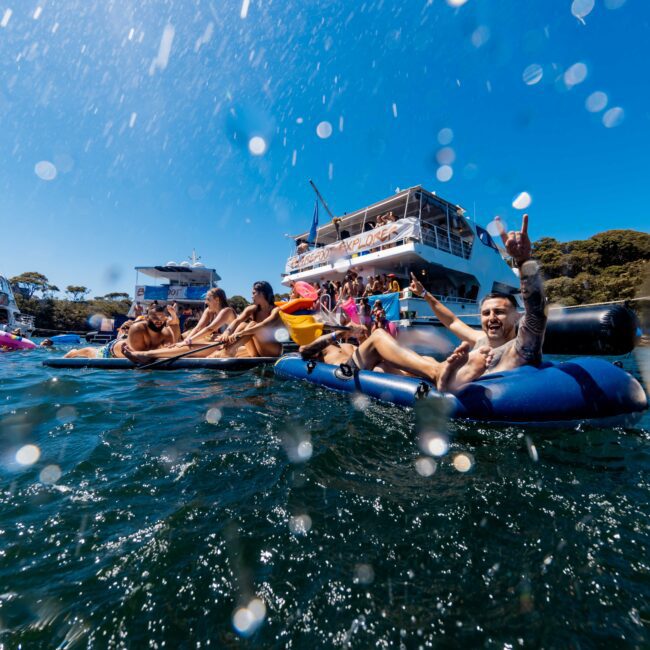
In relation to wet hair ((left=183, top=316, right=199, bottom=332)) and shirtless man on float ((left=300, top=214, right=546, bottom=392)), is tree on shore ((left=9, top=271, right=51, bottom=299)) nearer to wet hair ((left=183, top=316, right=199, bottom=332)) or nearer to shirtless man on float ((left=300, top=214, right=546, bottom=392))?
wet hair ((left=183, top=316, right=199, bottom=332))

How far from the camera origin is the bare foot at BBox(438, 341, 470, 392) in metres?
2.66

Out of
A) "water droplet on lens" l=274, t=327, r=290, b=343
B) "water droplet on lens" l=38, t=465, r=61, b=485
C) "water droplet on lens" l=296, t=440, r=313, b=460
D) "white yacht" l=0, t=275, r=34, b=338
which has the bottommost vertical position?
"water droplet on lens" l=296, t=440, r=313, b=460

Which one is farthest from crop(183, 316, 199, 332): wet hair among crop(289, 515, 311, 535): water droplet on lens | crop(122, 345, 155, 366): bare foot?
crop(289, 515, 311, 535): water droplet on lens

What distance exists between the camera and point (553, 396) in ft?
8.63

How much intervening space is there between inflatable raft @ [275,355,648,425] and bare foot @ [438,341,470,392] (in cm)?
12

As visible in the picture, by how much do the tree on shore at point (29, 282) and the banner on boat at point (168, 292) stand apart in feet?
108

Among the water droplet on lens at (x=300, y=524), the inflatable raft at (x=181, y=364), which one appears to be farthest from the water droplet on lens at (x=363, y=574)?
the inflatable raft at (x=181, y=364)

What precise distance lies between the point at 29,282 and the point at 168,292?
35792 mm

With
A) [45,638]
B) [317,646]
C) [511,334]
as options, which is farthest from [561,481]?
[45,638]

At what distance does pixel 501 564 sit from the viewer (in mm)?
1189

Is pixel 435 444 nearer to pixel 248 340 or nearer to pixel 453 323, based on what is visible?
pixel 453 323

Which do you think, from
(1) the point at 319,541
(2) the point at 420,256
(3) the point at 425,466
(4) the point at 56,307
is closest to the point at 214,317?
(3) the point at 425,466

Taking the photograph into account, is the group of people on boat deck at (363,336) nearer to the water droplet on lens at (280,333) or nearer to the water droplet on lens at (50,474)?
the water droplet on lens at (280,333)

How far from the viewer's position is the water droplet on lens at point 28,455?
1988mm
